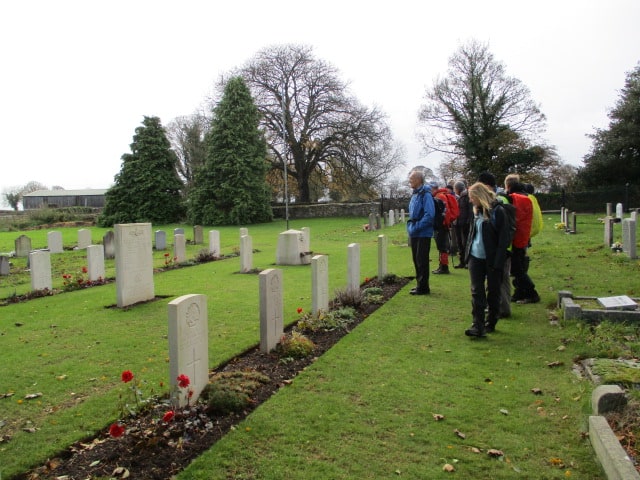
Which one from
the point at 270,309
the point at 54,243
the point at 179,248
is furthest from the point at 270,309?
the point at 54,243

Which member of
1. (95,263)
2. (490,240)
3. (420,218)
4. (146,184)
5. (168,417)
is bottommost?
(168,417)

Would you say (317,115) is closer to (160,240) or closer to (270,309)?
(160,240)

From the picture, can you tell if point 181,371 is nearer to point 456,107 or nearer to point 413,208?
point 413,208

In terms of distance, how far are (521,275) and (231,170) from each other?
3079 centimetres

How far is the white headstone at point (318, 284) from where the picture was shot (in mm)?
7457

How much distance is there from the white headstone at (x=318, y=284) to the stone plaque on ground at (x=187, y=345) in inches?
114

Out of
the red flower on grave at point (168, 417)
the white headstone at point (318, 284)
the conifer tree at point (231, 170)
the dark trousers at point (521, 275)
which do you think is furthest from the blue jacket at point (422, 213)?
the conifer tree at point (231, 170)

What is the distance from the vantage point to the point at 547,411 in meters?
4.45

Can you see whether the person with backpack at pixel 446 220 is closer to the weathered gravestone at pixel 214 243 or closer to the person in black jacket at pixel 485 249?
the person in black jacket at pixel 485 249

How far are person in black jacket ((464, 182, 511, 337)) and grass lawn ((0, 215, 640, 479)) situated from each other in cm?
42

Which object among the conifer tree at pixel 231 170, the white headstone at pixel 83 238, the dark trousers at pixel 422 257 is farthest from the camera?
the conifer tree at pixel 231 170

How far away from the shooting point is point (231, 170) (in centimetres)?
3697

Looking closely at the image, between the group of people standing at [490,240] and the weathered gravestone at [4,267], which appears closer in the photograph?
the group of people standing at [490,240]

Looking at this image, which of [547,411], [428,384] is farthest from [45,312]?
[547,411]
